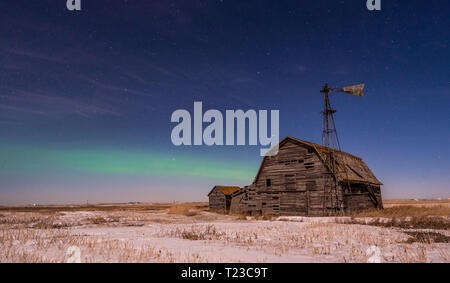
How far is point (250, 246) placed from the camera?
8.95 meters

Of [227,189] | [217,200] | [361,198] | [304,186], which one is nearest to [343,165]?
[304,186]

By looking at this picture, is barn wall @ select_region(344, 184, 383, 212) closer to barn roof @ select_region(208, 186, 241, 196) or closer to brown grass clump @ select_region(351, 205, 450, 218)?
brown grass clump @ select_region(351, 205, 450, 218)

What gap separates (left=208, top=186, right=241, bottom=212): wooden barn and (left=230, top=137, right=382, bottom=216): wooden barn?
29.7ft

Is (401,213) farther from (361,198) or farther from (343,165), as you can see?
A: (343,165)

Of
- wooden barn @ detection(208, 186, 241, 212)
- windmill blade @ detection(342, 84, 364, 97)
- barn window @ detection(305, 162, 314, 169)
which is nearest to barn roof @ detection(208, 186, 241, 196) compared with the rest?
wooden barn @ detection(208, 186, 241, 212)

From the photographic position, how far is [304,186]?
81.3 ft

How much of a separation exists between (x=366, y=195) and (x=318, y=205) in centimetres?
710

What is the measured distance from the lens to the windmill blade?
23281 millimetres

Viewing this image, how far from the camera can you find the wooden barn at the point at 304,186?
23312 mm

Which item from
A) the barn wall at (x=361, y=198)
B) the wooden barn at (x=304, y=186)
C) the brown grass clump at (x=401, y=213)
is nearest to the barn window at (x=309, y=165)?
the wooden barn at (x=304, y=186)

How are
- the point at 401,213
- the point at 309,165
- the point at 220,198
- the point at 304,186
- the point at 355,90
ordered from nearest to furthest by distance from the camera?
the point at 401,213 < the point at 355,90 < the point at 309,165 < the point at 304,186 < the point at 220,198

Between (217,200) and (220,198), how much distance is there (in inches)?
30.1

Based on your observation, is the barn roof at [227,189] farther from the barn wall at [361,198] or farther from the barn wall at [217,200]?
the barn wall at [361,198]
